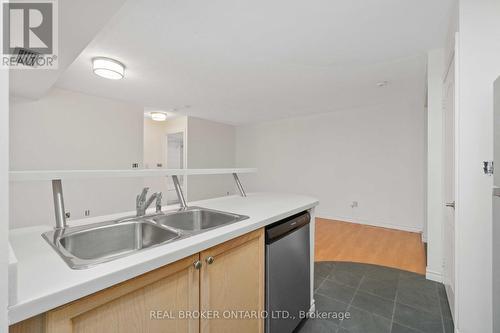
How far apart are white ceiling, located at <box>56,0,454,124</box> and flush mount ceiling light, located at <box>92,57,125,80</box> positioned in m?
0.09

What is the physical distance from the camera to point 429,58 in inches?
90.0

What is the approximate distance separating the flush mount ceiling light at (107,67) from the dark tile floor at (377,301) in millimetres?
3206

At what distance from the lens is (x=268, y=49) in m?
2.28

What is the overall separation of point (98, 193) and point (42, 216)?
31.3 inches

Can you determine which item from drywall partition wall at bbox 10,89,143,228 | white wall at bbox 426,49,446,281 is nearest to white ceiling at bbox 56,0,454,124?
white wall at bbox 426,49,446,281

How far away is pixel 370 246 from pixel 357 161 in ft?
6.08

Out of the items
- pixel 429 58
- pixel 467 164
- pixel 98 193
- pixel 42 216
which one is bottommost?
pixel 42 216

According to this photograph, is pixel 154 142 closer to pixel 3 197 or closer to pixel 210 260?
pixel 210 260

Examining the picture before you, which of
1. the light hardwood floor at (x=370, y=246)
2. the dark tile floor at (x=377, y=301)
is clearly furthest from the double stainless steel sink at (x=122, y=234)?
the light hardwood floor at (x=370, y=246)

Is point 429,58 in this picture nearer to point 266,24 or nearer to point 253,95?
point 266,24

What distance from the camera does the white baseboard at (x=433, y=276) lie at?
221cm

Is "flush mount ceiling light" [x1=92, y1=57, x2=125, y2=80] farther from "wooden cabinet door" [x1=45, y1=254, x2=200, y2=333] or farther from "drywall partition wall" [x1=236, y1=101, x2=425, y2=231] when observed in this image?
"drywall partition wall" [x1=236, y1=101, x2=425, y2=231]

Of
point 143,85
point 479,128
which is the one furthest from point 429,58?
point 143,85

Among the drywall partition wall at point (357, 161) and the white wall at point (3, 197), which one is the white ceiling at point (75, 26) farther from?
the drywall partition wall at point (357, 161)
